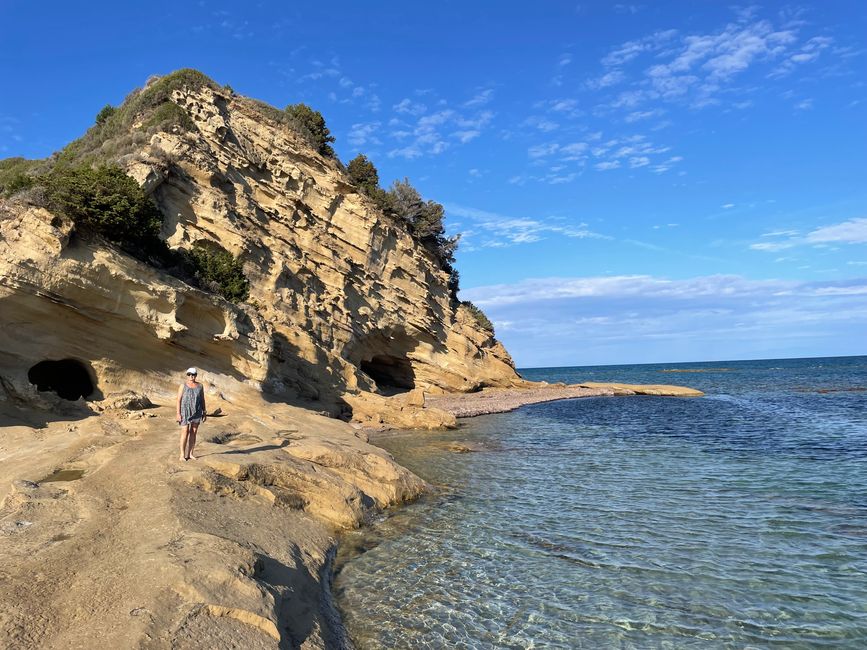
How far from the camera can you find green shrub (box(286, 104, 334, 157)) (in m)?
35.6

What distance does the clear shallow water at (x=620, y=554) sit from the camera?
21.8 ft

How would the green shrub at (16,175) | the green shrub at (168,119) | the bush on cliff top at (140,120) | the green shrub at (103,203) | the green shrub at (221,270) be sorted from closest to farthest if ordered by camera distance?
1. the green shrub at (103,203)
2. the green shrub at (16,175)
3. the green shrub at (221,270)
4. the bush on cliff top at (140,120)
5. the green shrub at (168,119)

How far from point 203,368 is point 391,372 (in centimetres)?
2367

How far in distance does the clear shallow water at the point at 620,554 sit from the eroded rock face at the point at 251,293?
8.52 metres

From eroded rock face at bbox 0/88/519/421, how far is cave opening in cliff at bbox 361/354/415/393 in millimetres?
151

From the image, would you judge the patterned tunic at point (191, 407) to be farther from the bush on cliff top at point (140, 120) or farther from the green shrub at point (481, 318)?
the green shrub at point (481, 318)

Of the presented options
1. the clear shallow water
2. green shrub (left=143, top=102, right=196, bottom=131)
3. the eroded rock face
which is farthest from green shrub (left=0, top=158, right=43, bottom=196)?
the clear shallow water

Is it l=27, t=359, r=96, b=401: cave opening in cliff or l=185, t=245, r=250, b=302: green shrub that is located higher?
l=185, t=245, r=250, b=302: green shrub

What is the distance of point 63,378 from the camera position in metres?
18.0

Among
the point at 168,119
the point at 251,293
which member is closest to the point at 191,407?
the point at 251,293

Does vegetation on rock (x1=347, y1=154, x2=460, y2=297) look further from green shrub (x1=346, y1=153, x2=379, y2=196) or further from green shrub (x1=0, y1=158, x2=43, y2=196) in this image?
green shrub (x1=0, y1=158, x2=43, y2=196)

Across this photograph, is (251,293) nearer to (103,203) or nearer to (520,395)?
(103,203)

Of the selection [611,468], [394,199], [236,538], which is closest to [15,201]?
[236,538]

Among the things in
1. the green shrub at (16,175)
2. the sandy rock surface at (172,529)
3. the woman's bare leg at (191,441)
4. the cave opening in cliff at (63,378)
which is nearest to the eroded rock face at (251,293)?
the cave opening in cliff at (63,378)
